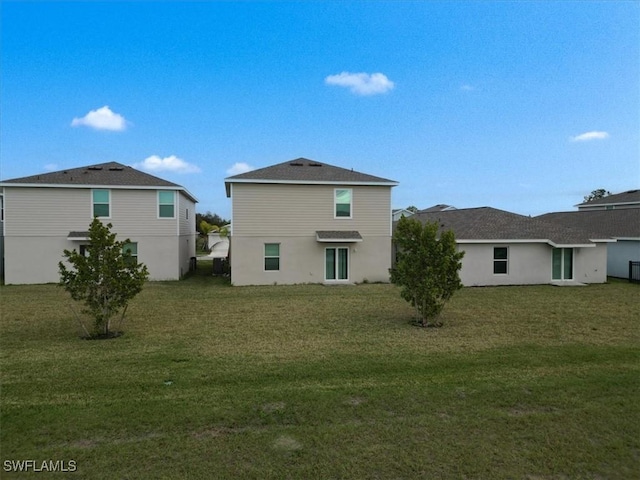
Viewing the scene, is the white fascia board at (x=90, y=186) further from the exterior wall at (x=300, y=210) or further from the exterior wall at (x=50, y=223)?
the exterior wall at (x=300, y=210)

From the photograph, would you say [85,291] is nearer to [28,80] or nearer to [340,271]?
[28,80]

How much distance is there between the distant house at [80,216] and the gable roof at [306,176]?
3.72 metres

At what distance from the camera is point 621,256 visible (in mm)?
22062

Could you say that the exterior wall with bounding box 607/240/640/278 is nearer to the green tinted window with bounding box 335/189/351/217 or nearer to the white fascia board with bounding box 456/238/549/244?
the white fascia board with bounding box 456/238/549/244

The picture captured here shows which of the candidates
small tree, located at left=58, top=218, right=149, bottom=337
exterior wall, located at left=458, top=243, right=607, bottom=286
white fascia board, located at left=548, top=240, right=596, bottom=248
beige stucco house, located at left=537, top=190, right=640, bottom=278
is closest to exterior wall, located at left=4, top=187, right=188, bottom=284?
small tree, located at left=58, top=218, right=149, bottom=337

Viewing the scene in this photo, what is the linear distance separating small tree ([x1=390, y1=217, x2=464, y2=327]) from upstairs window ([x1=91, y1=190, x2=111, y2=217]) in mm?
15023

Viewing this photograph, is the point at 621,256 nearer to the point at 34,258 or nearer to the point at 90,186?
the point at 90,186

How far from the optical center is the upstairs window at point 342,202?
19234 mm

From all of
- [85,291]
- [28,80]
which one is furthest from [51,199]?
[85,291]

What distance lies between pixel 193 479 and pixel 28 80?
1588 cm

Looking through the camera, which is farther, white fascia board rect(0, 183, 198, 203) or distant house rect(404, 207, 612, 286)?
distant house rect(404, 207, 612, 286)

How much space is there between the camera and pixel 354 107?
23.2m

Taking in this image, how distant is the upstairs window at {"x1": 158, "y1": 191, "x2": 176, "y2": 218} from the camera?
1977 cm

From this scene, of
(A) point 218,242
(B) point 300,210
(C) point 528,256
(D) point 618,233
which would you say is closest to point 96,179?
(B) point 300,210
